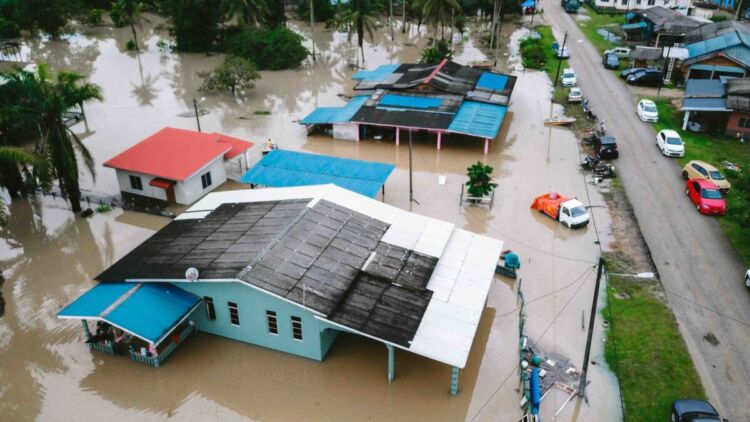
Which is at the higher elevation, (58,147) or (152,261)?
(58,147)

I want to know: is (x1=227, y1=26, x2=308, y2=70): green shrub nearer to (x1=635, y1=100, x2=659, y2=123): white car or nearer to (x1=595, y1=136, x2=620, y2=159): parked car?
(x1=635, y1=100, x2=659, y2=123): white car

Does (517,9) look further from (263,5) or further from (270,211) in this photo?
(270,211)

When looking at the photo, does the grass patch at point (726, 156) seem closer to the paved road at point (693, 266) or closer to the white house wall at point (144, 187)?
the paved road at point (693, 266)

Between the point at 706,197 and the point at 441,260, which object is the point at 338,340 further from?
the point at 706,197

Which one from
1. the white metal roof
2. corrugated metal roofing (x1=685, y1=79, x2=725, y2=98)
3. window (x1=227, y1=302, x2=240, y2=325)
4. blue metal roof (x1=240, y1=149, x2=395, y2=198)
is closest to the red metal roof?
blue metal roof (x1=240, y1=149, x2=395, y2=198)

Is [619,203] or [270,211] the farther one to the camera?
[619,203]

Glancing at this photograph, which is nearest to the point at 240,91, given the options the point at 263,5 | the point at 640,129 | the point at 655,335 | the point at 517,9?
the point at 263,5

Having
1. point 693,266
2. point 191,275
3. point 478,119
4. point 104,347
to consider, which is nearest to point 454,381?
point 191,275
